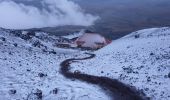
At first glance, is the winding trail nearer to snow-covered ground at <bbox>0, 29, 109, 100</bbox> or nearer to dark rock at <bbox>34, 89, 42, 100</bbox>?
snow-covered ground at <bbox>0, 29, 109, 100</bbox>

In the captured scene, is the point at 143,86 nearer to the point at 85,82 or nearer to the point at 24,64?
the point at 85,82

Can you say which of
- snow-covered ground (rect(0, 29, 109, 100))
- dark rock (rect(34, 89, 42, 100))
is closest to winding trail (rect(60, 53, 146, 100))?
snow-covered ground (rect(0, 29, 109, 100))

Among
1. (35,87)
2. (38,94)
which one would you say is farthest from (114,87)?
(38,94)

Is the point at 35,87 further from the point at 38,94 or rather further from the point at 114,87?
the point at 114,87

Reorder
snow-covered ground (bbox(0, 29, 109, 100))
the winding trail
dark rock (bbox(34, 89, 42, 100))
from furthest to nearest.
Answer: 1. the winding trail
2. snow-covered ground (bbox(0, 29, 109, 100))
3. dark rock (bbox(34, 89, 42, 100))

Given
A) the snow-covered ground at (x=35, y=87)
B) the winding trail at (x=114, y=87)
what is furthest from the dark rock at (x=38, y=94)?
the winding trail at (x=114, y=87)

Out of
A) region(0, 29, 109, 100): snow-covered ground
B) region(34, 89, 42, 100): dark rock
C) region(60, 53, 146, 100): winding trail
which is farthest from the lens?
region(60, 53, 146, 100): winding trail

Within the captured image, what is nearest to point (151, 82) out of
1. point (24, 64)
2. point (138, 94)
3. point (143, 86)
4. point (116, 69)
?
point (143, 86)

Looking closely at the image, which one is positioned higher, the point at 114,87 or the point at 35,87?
the point at 35,87

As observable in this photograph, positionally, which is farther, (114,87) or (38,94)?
(114,87)

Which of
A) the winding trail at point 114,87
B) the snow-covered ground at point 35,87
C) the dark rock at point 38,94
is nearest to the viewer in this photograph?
the dark rock at point 38,94

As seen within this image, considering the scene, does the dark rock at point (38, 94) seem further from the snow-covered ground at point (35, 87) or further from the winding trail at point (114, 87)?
the winding trail at point (114, 87)
